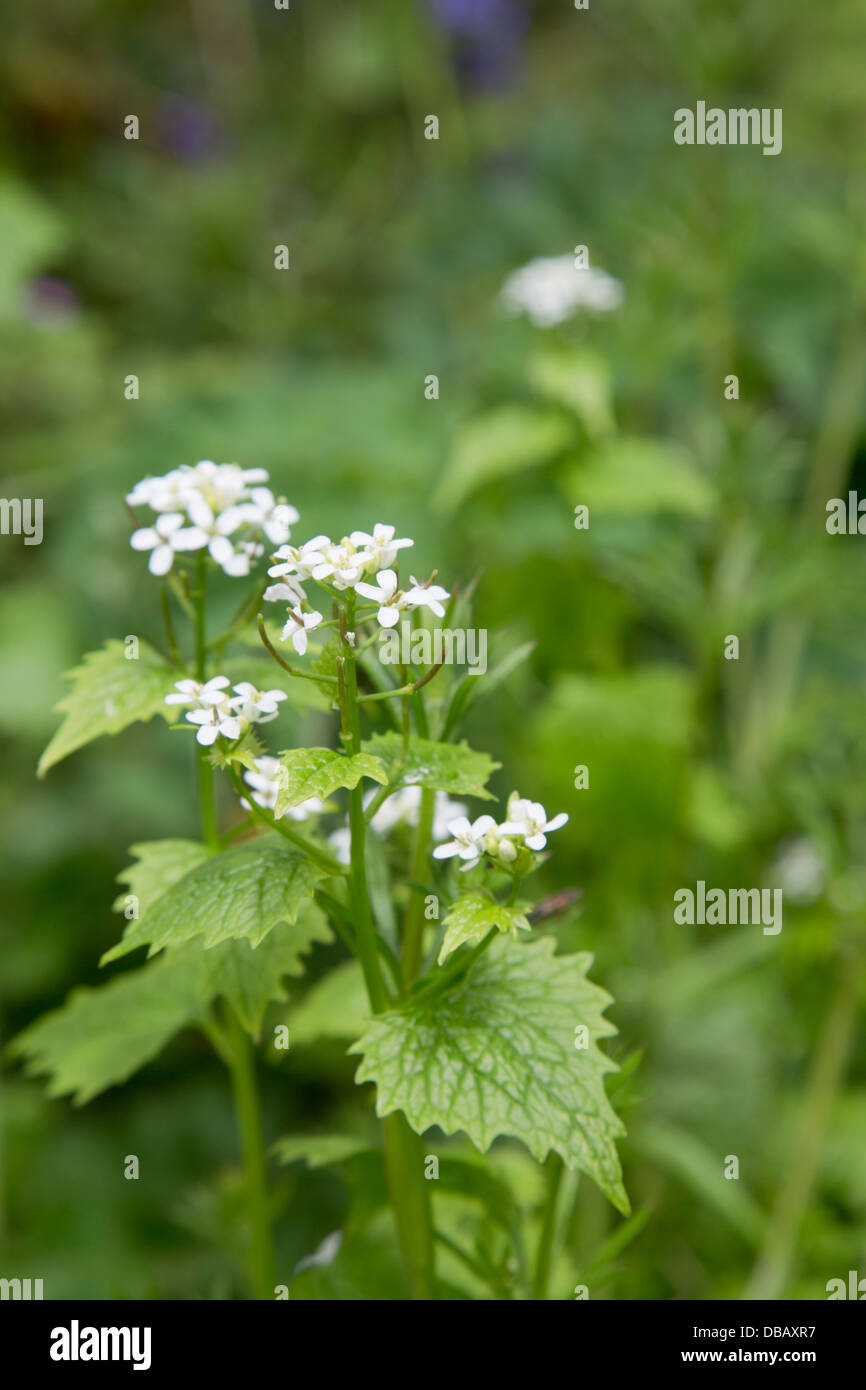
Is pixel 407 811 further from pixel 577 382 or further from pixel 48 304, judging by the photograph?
pixel 48 304

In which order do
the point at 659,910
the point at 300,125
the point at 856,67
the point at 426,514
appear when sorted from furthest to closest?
the point at 300,125 → the point at 856,67 → the point at 426,514 → the point at 659,910

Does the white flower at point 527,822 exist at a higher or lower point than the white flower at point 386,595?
lower

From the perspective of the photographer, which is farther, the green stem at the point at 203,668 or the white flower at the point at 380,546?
the green stem at the point at 203,668

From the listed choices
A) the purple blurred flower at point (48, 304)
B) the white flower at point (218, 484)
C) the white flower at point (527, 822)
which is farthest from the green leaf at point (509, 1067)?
the purple blurred flower at point (48, 304)

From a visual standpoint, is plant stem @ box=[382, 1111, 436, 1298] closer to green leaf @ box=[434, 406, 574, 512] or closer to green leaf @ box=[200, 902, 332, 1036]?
green leaf @ box=[200, 902, 332, 1036]

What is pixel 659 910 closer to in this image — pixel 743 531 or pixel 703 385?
pixel 743 531

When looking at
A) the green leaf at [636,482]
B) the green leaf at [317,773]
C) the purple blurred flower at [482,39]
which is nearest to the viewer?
the green leaf at [317,773]

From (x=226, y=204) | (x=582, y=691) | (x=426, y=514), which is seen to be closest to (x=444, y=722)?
(x=582, y=691)

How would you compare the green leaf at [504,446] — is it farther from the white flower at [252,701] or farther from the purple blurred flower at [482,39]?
the purple blurred flower at [482,39]
